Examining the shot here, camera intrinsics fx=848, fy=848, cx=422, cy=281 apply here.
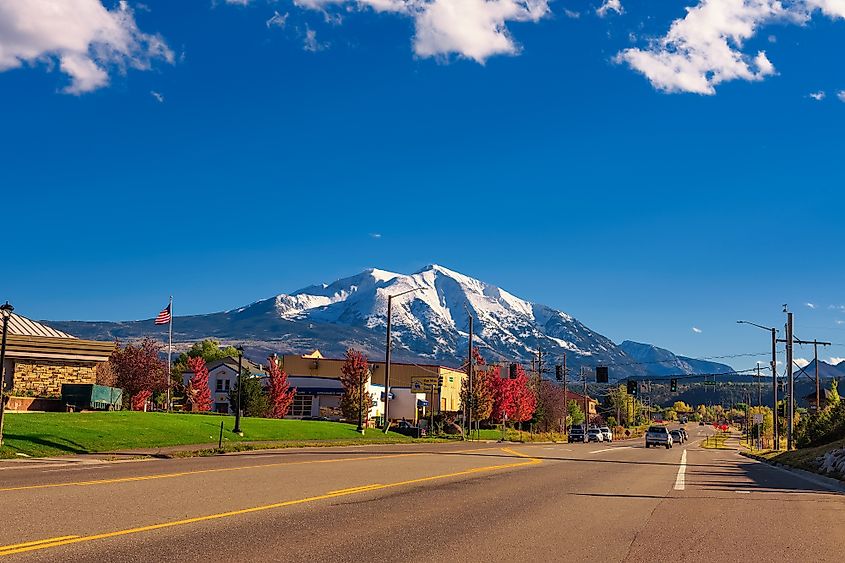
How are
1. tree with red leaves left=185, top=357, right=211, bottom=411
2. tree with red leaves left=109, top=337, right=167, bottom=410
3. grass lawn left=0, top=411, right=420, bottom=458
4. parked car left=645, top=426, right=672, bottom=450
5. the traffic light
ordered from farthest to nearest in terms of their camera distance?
tree with red leaves left=185, top=357, right=211, bottom=411, the traffic light, parked car left=645, top=426, right=672, bottom=450, tree with red leaves left=109, top=337, right=167, bottom=410, grass lawn left=0, top=411, right=420, bottom=458

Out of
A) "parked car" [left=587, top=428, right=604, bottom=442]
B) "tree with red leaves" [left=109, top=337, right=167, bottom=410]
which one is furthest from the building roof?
"parked car" [left=587, top=428, right=604, bottom=442]

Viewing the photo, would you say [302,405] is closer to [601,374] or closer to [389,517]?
[601,374]

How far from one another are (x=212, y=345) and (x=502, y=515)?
395 feet

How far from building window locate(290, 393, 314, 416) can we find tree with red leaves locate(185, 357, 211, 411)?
39.1 feet

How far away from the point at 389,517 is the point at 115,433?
2387 centimetres

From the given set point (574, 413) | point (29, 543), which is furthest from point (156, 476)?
point (574, 413)

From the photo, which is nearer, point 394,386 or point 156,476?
point 156,476

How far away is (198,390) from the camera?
281 feet

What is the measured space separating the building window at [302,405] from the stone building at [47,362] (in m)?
52.1

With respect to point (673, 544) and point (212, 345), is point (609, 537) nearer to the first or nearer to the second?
point (673, 544)

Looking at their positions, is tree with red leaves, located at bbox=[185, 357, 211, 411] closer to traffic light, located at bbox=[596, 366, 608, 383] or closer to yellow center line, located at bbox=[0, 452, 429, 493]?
traffic light, located at bbox=[596, 366, 608, 383]

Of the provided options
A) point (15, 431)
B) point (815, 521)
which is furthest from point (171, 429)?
point (815, 521)

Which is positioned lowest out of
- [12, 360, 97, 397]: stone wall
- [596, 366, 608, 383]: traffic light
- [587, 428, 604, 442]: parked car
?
[587, 428, 604, 442]: parked car

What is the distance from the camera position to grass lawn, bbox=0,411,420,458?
95.2 feet
